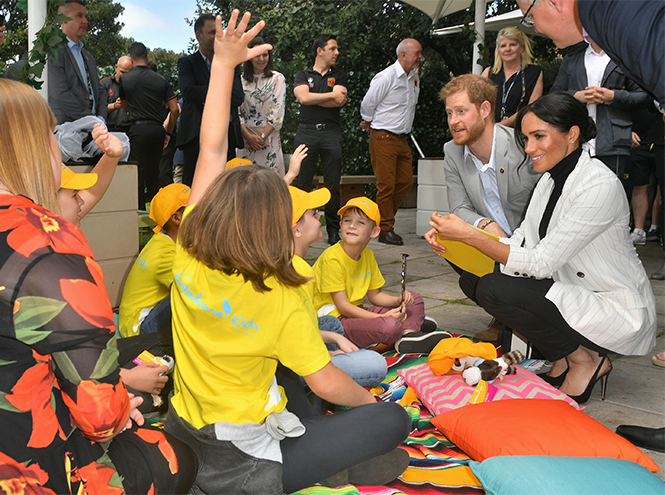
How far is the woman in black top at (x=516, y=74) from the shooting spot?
200 inches

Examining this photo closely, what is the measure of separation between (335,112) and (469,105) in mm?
2998

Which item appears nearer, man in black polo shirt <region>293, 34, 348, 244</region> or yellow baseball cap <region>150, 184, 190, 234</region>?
yellow baseball cap <region>150, 184, 190, 234</region>

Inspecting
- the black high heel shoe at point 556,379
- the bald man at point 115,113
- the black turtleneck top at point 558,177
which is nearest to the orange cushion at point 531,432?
the black high heel shoe at point 556,379

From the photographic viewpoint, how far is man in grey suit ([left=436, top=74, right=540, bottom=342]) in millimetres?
3305

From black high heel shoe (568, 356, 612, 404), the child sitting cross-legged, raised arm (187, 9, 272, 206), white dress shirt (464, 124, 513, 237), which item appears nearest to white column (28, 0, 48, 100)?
raised arm (187, 9, 272, 206)

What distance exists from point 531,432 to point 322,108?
4603mm

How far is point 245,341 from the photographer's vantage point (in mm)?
1642

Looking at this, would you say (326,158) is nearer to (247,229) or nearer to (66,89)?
(66,89)

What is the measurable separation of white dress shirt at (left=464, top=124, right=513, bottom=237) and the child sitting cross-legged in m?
0.65

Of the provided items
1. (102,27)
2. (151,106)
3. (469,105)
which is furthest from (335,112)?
(102,27)

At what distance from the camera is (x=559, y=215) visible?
269cm

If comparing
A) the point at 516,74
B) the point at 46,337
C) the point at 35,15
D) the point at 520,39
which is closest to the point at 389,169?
the point at 516,74

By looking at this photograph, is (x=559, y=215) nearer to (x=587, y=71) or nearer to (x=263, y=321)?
(x=263, y=321)

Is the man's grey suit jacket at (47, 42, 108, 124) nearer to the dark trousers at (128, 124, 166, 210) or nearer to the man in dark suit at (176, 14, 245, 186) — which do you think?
the man in dark suit at (176, 14, 245, 186)
